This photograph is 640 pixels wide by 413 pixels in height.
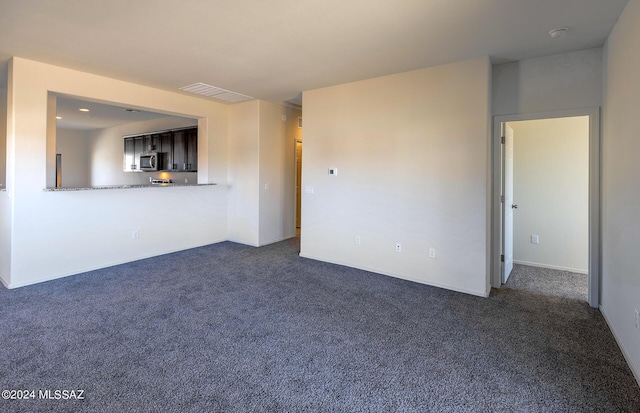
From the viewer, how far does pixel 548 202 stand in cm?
452

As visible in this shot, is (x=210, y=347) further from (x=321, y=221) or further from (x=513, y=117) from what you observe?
(x=513, y=117)

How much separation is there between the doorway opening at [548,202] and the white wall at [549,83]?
51 centimetres

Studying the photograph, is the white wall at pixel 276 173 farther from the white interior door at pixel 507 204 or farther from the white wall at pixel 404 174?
the white interior door at pixel 507 204

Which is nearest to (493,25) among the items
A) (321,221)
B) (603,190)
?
(603,190)

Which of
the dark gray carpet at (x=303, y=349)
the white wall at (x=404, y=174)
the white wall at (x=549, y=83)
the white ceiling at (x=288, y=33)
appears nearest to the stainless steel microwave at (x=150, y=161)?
the white ceiling at (x=288, y=33)

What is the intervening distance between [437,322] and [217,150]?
4633 millimetres

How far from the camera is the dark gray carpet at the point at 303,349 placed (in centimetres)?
186

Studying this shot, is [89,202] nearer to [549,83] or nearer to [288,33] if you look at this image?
[288,33]

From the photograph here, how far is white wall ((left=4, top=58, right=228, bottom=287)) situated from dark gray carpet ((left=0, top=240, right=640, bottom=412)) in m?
0.49

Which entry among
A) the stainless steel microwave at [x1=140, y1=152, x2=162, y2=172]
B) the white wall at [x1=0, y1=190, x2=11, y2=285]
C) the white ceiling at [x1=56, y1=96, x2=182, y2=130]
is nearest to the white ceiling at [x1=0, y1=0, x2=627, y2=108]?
the white wall at [x1=0, y1=190, x2=11, y2=285]

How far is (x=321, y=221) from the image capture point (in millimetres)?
4855

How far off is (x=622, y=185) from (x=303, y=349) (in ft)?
8.92

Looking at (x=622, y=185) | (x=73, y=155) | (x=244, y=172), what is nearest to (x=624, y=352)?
(x=622, y=185)

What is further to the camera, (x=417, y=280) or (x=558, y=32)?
(x=417, y=280)
